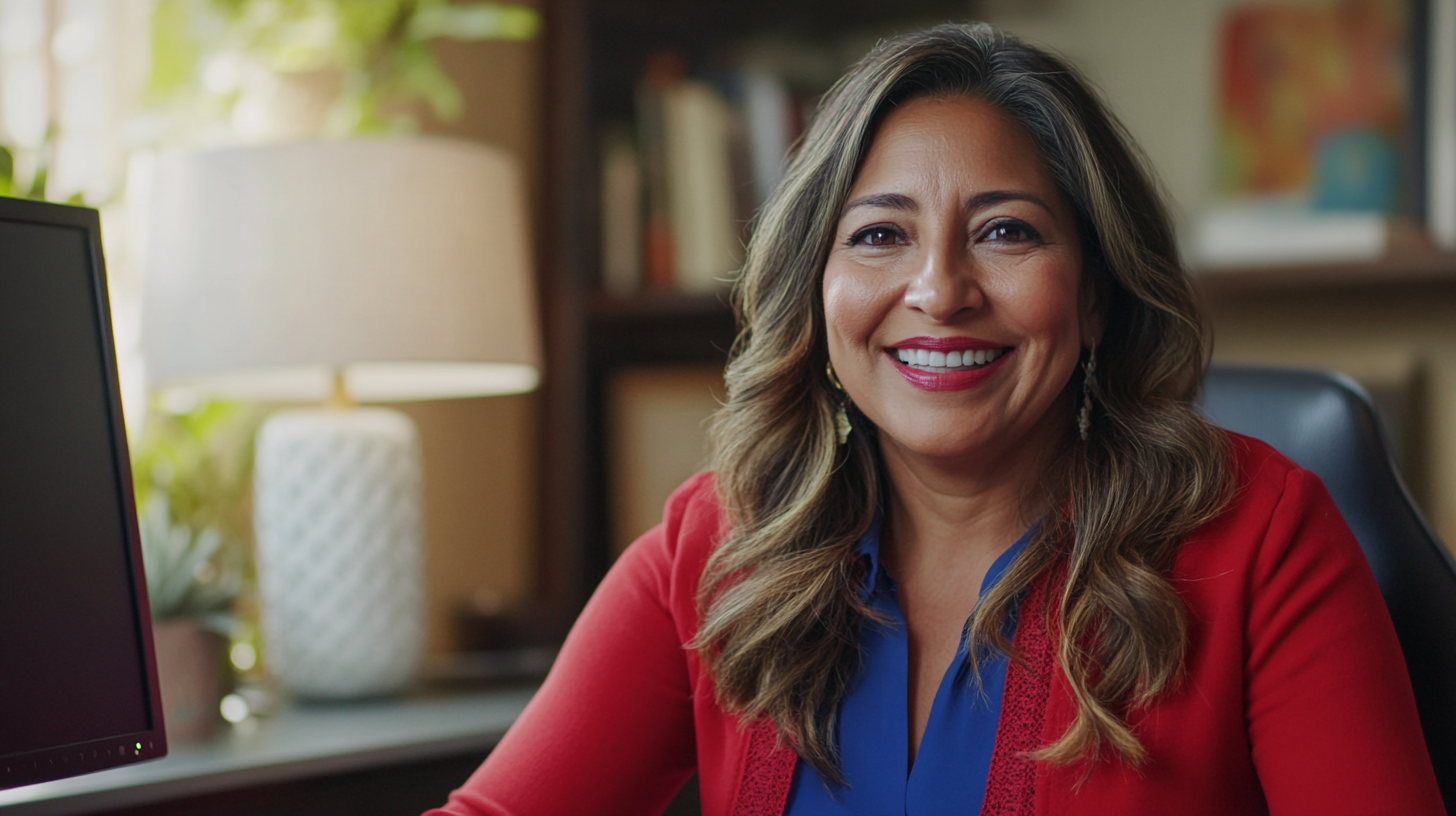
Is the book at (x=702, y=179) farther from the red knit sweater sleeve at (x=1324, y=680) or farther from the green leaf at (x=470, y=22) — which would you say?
the red knit sweater sleeve at (x=1324, y=680)

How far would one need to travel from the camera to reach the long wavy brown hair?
1.09 meters

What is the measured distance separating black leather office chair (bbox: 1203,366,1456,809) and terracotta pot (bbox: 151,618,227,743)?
1.12 m

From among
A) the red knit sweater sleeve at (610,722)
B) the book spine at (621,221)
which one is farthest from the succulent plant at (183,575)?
the book spine at (621,221)

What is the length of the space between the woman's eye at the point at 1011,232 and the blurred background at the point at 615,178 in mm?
544

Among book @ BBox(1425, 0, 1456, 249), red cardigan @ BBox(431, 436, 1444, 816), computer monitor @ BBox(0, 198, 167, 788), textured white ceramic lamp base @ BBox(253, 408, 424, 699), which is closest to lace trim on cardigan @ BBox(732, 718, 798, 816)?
red cardigan @ BBox(431, 436, 1444, 816)

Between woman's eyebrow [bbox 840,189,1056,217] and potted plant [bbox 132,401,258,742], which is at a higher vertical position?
woman's eyebrow [bbox 840,189,1056,217]

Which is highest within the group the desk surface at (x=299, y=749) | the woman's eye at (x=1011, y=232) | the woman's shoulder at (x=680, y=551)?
the woman's eye at (x=1011, y=232)

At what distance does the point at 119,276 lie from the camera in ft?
5.82

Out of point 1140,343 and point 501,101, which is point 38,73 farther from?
point 1140,343

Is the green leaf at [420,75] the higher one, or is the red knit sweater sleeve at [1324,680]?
the green leaf at [420,75]

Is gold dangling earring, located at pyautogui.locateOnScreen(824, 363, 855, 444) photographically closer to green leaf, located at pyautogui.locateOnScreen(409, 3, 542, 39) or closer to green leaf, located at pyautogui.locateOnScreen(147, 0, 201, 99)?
green leaf, located at pyautogui.locateOnScreen(409, 3, 542, 39)

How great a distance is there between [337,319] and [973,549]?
79 centimetres

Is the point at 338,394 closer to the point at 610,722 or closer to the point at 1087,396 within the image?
the point at 610,722

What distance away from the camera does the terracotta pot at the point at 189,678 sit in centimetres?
140
